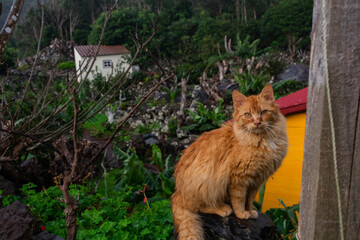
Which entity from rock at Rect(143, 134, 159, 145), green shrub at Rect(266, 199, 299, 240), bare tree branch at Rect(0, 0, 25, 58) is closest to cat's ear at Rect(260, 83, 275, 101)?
green shrub at Rect(266, 199, 299, 240)

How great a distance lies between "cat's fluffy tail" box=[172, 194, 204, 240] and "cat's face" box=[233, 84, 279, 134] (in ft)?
3.16

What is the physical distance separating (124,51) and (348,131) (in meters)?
Result: 22.9

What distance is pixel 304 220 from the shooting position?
4.30ft

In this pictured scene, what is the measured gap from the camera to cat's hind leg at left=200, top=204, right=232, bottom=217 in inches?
107

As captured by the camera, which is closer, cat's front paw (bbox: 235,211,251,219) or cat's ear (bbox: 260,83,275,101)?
cat's ear (bbox: 260,83,275,101)

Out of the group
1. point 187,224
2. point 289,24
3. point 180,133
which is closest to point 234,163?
point 187,224

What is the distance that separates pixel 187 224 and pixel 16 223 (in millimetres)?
1700

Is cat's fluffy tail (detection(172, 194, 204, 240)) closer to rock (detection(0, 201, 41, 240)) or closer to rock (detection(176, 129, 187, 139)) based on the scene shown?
rock (detection(0, 201, 41, 240))

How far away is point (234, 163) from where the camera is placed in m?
2.53

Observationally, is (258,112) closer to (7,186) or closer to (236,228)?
(236,228)

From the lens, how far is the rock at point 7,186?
4.62 meters

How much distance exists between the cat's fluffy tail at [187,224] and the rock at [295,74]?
14610 mm

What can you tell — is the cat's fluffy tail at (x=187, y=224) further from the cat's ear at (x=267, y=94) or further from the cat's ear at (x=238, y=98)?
the cat's ear at (x=267, y=94)

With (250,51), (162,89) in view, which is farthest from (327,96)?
(250,51)
